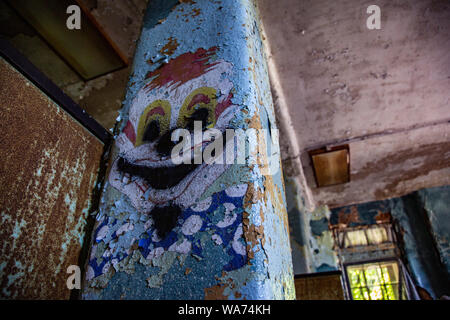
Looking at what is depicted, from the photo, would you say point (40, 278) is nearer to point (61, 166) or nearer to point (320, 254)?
point (61, 166)

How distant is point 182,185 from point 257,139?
0.90 ft

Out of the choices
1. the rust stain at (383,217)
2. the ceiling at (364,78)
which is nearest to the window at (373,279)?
the rust stain at (383,217)

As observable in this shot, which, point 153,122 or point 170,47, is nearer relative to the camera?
point 153,122

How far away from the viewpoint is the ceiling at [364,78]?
6.16ft

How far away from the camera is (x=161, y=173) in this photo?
3.15 feet

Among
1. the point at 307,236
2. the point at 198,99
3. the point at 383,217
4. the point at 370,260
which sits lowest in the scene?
the point at 198,99

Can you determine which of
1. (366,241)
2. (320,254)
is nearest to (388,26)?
(320,254)

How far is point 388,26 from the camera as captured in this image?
1.95 meters

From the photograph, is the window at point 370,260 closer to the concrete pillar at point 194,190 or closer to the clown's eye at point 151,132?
the concrete pillar at point 194,190

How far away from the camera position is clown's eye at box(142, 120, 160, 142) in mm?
1048

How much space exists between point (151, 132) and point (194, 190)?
12.7 inches

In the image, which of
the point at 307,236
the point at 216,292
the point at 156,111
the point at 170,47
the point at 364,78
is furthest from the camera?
the point at 307,236

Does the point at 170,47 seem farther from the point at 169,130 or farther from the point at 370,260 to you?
the point at 370,260

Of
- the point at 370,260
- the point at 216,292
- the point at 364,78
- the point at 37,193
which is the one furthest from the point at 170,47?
the point at 370,260
